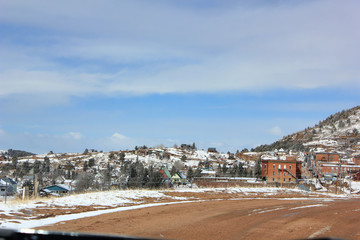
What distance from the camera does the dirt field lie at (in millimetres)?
11516

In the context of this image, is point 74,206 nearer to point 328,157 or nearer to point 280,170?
point 280,170

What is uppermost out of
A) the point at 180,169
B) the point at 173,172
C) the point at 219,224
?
the point at 219,224

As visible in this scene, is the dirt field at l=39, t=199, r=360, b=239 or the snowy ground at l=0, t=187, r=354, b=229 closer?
the dirt field at l=39, t=199, r=360, b=239

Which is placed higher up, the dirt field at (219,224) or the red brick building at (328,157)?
the red brick building at (328,157)

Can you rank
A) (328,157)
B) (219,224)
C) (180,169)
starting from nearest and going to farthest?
(219,224), (180,169), (328,157)

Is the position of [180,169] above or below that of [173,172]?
below

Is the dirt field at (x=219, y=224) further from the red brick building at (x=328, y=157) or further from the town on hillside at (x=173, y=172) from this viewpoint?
the red brick building at (x=328, y=157)

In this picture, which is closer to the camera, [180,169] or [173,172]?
[173,172]

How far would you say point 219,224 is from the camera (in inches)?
542

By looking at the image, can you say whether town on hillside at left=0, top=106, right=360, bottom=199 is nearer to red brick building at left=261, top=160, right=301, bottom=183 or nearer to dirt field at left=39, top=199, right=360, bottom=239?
red brick building at left=261, top=160, right=301, bottom=183

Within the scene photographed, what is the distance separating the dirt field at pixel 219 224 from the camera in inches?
453

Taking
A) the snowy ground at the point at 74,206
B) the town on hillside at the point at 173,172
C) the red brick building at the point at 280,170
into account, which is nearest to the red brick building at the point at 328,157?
the town on hillside at the point at 173,172

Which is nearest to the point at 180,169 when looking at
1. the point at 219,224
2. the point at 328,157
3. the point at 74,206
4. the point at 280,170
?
the point at 280,170

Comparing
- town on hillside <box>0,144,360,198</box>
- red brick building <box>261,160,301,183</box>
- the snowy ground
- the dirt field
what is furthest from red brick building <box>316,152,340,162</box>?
the dirt field
